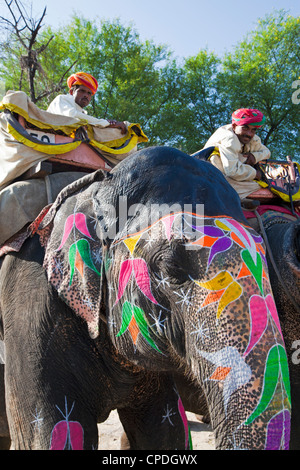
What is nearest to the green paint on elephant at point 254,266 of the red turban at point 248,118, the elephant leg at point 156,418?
the elephant leg at point 156,418

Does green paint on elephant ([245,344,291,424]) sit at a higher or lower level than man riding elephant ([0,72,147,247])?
lower

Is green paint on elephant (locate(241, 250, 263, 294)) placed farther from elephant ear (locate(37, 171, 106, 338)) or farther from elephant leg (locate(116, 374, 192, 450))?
elephant leg (locate(116, 374, 192, 450))

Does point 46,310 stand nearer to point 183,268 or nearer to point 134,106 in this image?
point 183,268

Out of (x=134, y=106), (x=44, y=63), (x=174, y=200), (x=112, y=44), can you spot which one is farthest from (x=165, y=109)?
(x=174, y=200)

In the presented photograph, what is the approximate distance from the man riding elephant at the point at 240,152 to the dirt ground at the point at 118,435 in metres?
2.25

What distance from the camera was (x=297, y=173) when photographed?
157 inches

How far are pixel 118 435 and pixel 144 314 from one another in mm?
3082

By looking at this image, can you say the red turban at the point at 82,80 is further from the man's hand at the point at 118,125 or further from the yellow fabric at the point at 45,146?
the yellow fabric at the point at 45,146

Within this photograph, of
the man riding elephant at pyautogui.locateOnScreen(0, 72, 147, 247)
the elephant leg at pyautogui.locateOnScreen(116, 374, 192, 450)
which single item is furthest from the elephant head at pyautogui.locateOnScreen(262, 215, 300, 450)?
the man riding elephant at pyautogui.locateOnScreen(0, 72, 147, 247)

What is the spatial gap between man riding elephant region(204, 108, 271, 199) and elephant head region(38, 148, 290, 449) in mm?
1629

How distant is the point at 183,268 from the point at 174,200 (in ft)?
0.95

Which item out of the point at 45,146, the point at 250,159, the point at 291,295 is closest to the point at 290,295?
the point at 291,295

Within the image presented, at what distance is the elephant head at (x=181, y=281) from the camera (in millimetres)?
1424

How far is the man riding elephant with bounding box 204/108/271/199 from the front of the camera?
3580 mm
